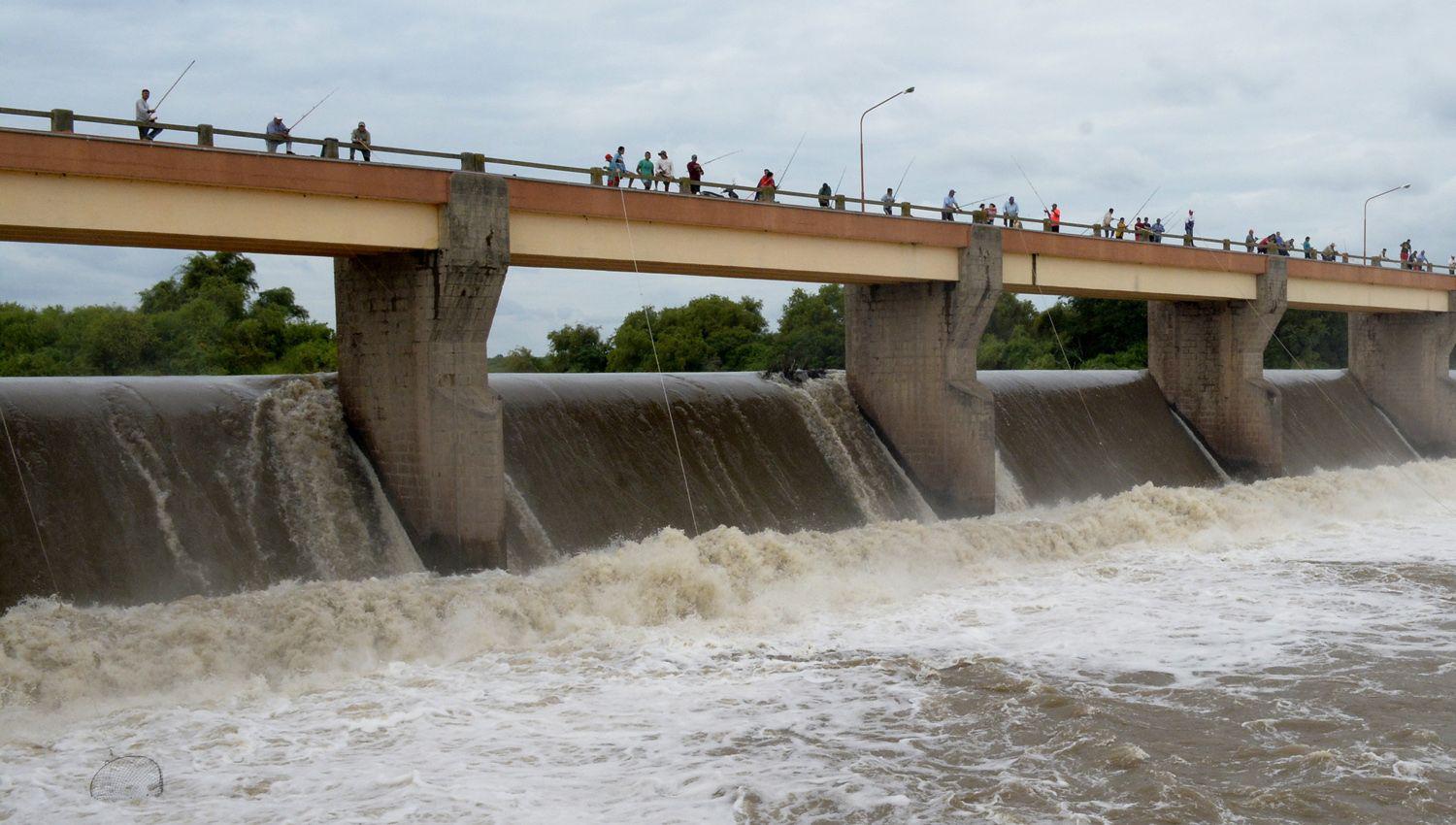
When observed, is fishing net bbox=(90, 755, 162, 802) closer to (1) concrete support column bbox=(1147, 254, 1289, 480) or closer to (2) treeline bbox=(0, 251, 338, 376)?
(1) concrete support column bbox=(1147, 254, 1289, 480)

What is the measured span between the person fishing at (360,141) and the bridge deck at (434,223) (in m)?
0.61

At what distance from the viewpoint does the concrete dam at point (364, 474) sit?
55.5 ft

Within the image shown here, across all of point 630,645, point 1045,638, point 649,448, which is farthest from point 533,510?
point 1045,638

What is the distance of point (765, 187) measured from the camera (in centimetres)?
2466

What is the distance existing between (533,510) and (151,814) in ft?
35.7

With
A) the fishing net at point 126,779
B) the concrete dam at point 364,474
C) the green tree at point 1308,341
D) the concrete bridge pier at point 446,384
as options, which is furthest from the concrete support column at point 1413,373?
the fishing net at point 126,779

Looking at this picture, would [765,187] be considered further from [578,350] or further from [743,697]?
[578,350]

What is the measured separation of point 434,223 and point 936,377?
491 inches

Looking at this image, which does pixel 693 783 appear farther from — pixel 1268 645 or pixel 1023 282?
pixel 1023 282

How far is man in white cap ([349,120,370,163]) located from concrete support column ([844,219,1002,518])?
39.7 ft

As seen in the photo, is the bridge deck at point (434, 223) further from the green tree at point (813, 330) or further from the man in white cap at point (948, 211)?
the green tree at point (813, 330)

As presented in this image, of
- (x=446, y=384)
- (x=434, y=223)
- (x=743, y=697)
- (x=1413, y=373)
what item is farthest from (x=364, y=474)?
(x=1413, y=373)

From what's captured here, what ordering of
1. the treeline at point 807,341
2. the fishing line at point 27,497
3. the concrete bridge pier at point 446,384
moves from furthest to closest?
the treeline at point 807,341
the concrete bridge pier at point 446,384
the fishing line at point 27,497

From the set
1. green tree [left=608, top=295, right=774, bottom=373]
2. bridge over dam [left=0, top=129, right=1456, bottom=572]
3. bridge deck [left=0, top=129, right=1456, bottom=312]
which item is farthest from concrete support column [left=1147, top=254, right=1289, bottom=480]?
green tree [left=608, top=295, right=774, bottom=373]
